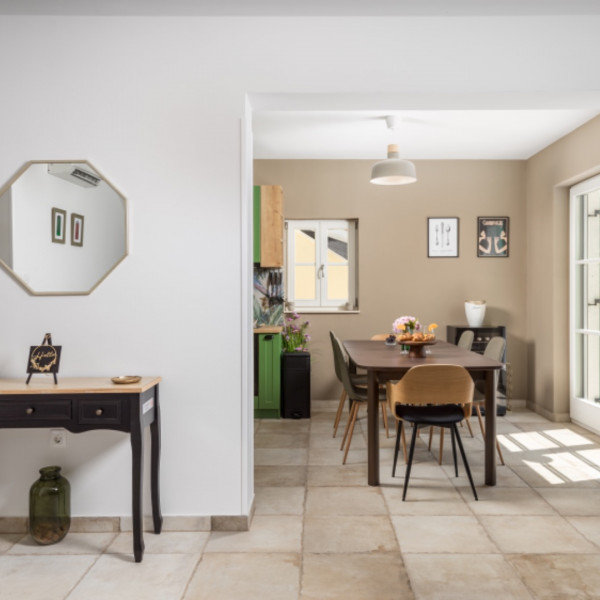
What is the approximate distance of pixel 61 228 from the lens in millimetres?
3008

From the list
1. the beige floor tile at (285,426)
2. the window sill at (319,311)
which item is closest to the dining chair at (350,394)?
the beige floor tile at (285,426)

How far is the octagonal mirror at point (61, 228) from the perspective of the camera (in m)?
2.99

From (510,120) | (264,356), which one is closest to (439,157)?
(510,120)

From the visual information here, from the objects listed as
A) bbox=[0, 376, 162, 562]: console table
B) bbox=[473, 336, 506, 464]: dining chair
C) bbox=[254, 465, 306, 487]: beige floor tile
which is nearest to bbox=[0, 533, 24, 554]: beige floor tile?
bbox=[0, 376, 162, 562]: console table

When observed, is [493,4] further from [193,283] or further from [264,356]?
[264,356]

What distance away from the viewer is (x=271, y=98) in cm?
310

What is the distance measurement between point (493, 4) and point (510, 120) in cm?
225

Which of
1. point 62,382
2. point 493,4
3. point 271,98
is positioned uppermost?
point 493,4

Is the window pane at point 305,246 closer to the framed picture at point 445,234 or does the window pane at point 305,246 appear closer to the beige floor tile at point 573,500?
the framed picture at point 445,234

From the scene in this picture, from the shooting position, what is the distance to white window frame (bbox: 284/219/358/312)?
21.0ft

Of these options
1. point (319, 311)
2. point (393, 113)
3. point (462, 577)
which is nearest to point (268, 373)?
point (319, 311)

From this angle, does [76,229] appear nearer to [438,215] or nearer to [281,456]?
[281,456]

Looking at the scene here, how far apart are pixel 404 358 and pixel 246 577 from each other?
2.02m

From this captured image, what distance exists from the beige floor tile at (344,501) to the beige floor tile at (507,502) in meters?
0.54
